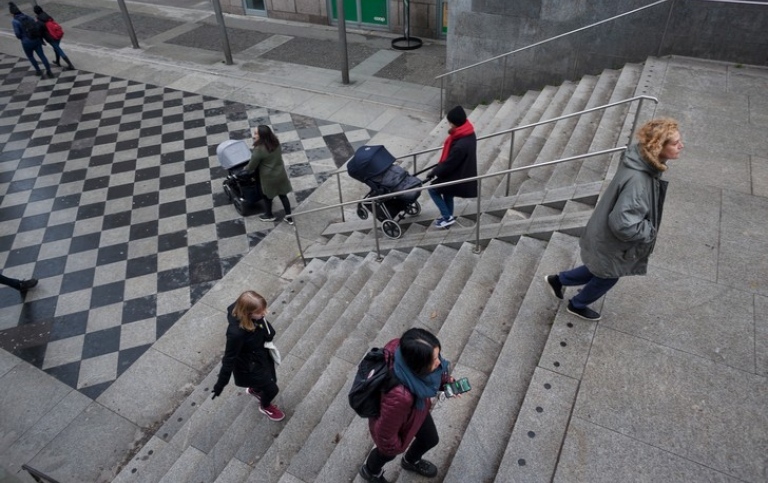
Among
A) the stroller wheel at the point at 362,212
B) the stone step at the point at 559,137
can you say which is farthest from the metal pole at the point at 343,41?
the stroller wheel at the point at 362,212

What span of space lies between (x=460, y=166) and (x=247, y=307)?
9.23 ft

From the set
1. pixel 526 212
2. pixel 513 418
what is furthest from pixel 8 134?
pixel 513 418

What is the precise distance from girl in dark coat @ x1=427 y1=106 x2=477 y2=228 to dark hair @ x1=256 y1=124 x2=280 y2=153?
218 cm

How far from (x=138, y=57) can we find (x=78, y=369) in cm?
1036

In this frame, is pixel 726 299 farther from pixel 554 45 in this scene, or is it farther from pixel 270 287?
pixel 554 45

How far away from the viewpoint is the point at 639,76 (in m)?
7.39

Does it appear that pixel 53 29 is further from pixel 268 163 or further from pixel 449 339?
pixel 449 339

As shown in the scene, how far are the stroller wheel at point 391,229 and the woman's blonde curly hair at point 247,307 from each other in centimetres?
273

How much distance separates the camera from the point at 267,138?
652cm

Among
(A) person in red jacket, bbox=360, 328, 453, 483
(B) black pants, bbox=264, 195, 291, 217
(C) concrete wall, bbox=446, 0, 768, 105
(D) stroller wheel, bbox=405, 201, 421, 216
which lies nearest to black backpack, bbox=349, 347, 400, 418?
(A) person in red jacket, bbox=360, 328, 453, 483

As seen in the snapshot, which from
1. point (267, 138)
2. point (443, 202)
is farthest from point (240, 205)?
point (443, 202)

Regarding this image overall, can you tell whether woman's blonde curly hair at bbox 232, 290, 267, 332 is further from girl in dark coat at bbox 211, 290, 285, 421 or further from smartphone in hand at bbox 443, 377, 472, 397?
smartphone in hand at bbox 443, 377, 472, 397

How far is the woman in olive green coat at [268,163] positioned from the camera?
6.52 m

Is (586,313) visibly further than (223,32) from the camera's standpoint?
No
